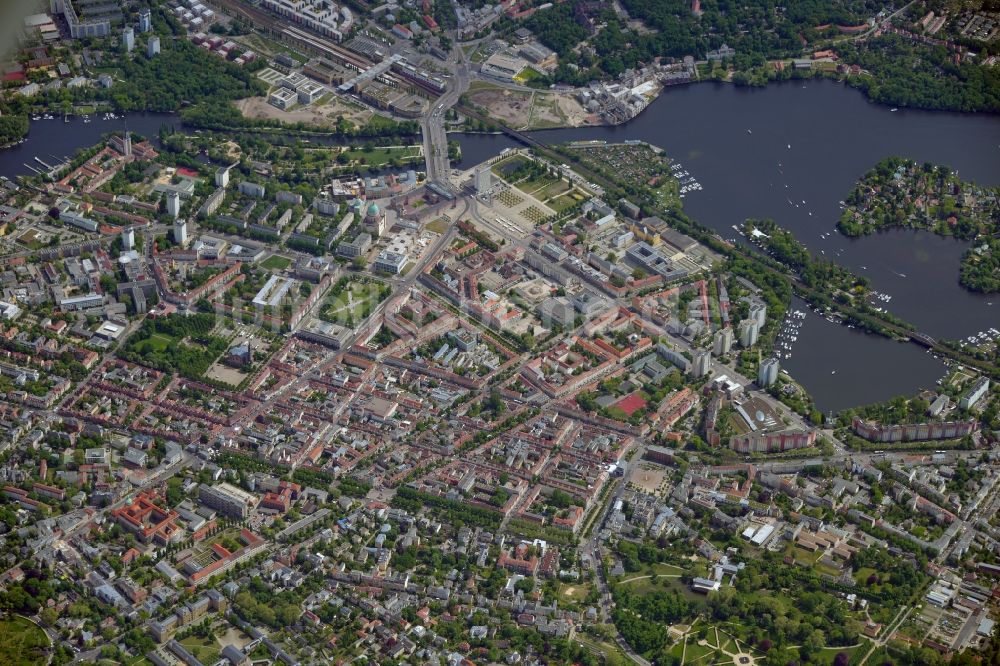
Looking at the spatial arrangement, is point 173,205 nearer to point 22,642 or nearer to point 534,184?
point 534,184

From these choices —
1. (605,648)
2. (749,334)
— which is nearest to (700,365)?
(749,334)

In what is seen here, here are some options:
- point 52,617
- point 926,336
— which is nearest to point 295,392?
point 52,617

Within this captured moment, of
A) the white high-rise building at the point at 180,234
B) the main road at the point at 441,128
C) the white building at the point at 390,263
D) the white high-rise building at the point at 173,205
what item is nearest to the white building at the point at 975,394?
the white building at the point at 390,263

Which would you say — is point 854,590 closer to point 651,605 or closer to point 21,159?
point 651,605

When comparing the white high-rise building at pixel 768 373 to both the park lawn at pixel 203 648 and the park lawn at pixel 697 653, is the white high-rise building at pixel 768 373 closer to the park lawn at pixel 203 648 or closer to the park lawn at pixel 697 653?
the park lawn at pixel 697 653

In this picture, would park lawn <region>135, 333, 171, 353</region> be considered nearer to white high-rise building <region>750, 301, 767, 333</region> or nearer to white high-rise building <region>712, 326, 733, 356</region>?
white high-rise building <region>712, 326, 733, 356</region>

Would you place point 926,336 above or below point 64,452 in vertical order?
above

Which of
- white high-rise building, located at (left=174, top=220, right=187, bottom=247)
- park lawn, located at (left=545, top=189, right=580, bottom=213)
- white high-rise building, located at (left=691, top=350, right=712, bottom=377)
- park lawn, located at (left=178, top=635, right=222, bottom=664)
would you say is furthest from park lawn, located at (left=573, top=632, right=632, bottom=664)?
white high-rise building, located at (left=174, top=220, right=187, bottom=247)
